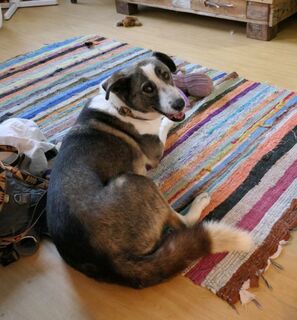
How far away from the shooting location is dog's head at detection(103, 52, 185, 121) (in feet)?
5.44

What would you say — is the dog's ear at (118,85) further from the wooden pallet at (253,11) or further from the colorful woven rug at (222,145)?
the wooden pallet at (253,11)

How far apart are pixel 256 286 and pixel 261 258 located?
121mm

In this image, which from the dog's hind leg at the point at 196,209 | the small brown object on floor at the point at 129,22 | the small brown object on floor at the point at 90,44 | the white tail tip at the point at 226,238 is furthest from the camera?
the small brown object on floor at the point at 129,22

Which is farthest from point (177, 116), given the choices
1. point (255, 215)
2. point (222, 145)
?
point (255, 215)

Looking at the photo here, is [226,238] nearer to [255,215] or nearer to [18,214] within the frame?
[255,215]

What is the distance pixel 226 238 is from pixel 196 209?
0.86ft

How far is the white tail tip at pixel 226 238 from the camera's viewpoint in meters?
1.39

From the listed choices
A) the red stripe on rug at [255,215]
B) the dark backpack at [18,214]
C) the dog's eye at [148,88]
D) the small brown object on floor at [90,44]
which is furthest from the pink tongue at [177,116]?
the small brown object on floor at [90,44]

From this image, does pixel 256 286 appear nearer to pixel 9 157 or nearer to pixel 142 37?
pixel 9 157

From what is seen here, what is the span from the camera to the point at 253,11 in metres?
3.01

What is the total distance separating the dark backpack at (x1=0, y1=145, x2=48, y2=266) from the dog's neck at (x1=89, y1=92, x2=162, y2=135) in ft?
1.59

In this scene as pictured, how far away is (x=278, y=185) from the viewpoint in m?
1.75

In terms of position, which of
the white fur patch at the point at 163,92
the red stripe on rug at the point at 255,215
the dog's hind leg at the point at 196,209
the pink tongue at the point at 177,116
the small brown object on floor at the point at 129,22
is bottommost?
the red stripe on rug at the point at 255,215

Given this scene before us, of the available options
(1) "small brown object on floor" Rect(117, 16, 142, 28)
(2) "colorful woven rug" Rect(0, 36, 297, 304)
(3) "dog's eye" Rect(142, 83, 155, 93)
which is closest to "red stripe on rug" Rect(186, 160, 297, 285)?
(2) "colorful woven rug" Rect(0, 36, 297, 304)
